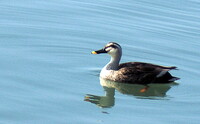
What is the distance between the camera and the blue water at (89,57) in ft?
39.0

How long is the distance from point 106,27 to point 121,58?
2157 mm

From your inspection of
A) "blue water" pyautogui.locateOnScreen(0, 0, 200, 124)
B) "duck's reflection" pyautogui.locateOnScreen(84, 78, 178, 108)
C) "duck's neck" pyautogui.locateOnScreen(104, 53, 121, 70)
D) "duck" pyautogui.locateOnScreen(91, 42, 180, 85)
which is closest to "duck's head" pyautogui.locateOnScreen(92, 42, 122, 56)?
"duck's neck" pyautogui.locateOnScreen(104, 53, 121, 70)

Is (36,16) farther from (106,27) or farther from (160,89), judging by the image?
(160,89)

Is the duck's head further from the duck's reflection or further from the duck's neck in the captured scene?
the duck's reflection

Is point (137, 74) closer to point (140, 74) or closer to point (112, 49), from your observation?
point (140, 74)

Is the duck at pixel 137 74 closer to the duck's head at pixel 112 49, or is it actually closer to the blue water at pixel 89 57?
the blue water at pixel 89 57

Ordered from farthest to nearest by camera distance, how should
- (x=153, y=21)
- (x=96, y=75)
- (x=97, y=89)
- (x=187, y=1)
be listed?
(x=187, y=1) < (x=153, y=21) < (x=96, y=75) < (x=97, y=89)

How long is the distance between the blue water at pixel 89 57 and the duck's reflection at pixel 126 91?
22 mm

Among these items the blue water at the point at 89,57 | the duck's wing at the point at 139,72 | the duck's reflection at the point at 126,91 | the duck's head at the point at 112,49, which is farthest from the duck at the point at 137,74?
the duck's head at the point at 112,49

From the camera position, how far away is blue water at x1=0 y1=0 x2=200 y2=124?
11.9 metres

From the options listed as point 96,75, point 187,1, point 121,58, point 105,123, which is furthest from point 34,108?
point 187,1

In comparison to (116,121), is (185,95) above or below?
above

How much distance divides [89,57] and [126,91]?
2118mm

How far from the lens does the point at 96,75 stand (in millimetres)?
14477
